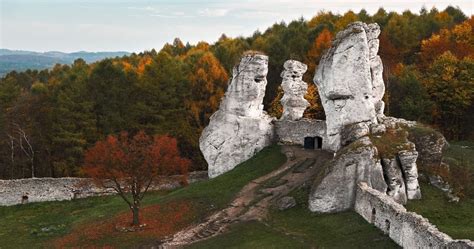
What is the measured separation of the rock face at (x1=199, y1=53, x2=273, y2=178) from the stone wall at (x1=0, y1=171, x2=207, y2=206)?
5.28m

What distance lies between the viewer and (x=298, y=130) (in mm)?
39250

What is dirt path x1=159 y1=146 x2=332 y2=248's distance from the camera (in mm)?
28180

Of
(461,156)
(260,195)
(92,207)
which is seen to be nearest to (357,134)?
(260,195)

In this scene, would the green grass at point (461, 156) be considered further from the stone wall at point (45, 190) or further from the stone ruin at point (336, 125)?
the stone wall at point (45, 190)

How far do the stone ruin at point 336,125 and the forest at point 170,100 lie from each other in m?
10.5

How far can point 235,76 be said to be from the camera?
3969 centimetres

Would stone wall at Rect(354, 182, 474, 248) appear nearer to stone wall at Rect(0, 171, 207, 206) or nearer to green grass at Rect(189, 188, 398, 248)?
green grass at Rect(189, 188, 398, 248)

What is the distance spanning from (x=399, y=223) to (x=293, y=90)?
20906 mm

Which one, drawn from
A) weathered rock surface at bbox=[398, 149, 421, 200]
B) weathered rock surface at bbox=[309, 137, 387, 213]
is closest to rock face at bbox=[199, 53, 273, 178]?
weathered rock surface at bbox=[309, 137, 387, 213]

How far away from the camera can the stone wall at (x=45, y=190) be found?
41.5 m

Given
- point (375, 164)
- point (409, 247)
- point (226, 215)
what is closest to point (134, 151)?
point (226, 215)

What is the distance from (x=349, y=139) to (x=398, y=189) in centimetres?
427

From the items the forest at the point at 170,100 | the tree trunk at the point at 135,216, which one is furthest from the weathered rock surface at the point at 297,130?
the tree trunk at the point at 135,216

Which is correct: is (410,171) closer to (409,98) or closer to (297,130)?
(297,130)
